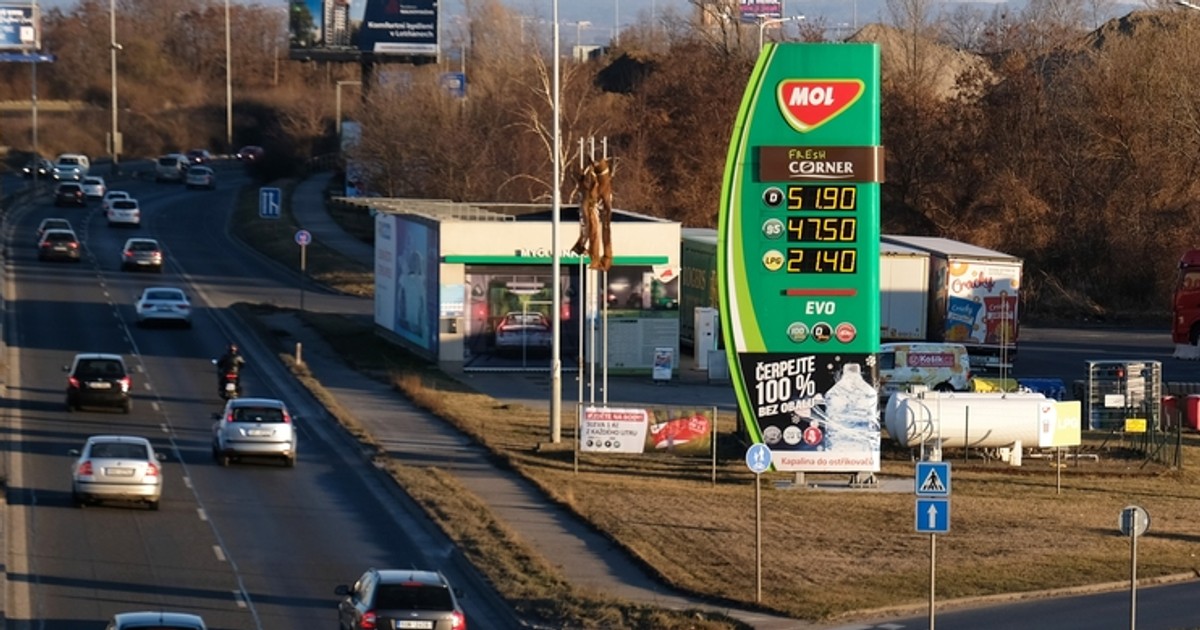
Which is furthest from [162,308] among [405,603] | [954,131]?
[954,131]

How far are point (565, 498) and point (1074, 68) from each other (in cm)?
6324

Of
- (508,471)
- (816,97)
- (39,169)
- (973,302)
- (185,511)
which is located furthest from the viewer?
(39,169)

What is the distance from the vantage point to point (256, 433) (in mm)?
35438

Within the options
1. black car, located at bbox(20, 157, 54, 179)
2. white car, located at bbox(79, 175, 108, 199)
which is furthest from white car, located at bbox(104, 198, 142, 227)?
black car, located at bbox(20, 157, 54, 179)

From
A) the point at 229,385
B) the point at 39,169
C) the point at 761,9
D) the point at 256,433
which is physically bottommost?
the point at 256,433

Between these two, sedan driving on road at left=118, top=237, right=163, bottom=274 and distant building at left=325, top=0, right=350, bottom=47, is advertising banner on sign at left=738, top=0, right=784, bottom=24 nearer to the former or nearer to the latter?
distant building at left=325, top=0, right=350, bottom=47

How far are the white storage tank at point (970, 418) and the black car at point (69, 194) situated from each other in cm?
6402

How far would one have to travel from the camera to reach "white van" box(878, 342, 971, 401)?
153ft

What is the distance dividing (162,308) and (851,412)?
2759 centimetres

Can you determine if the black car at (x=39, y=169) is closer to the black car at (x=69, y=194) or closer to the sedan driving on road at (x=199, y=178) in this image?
the sedan driving on road at (x=199, y=178)

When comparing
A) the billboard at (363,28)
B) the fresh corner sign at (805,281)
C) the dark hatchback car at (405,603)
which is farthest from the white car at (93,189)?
the dark hatchback car at (405,603)

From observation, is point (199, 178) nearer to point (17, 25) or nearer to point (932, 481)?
point (17, 25)

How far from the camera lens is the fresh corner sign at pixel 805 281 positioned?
3525 cm

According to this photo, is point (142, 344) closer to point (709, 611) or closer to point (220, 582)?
point (220, 582)
